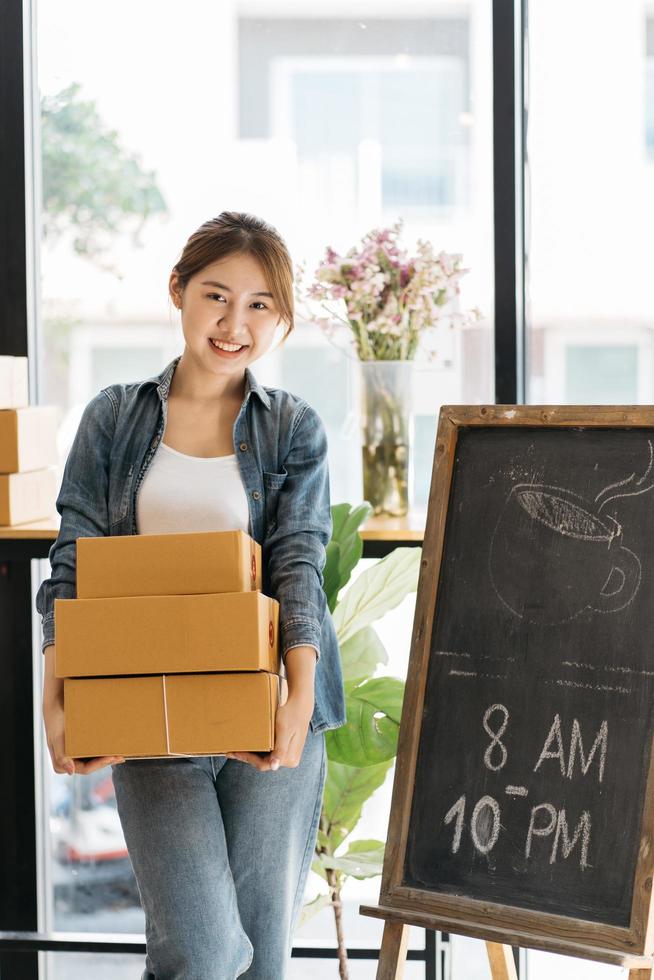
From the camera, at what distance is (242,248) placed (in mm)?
1746

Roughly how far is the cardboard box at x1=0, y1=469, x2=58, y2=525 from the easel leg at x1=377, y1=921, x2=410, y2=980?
1.17 meters

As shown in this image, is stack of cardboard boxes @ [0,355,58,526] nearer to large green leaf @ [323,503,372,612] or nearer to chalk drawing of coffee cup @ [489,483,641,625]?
large green leaf @ [323,503,372,612]

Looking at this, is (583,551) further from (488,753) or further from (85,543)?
(85,543)

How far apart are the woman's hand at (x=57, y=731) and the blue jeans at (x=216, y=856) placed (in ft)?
0.28

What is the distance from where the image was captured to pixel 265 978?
5.63ft

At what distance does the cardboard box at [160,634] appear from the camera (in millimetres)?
1544

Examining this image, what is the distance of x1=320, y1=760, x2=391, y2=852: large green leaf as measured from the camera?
230 cm

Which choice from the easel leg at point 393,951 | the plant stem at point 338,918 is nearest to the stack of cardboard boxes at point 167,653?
the easel leg at point 393,951

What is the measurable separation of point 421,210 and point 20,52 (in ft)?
3.22

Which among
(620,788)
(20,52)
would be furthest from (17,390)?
(620,788)

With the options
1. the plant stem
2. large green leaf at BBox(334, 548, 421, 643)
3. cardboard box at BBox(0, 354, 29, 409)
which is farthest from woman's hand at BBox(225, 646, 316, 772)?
cardboard box at BBox(0, 354, 29, 409)

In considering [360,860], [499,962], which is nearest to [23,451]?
[360,860]

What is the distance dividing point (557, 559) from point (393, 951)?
0.64 m

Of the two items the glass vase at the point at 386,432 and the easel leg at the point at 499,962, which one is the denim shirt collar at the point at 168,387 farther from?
the easel leg at the point at 499,962
